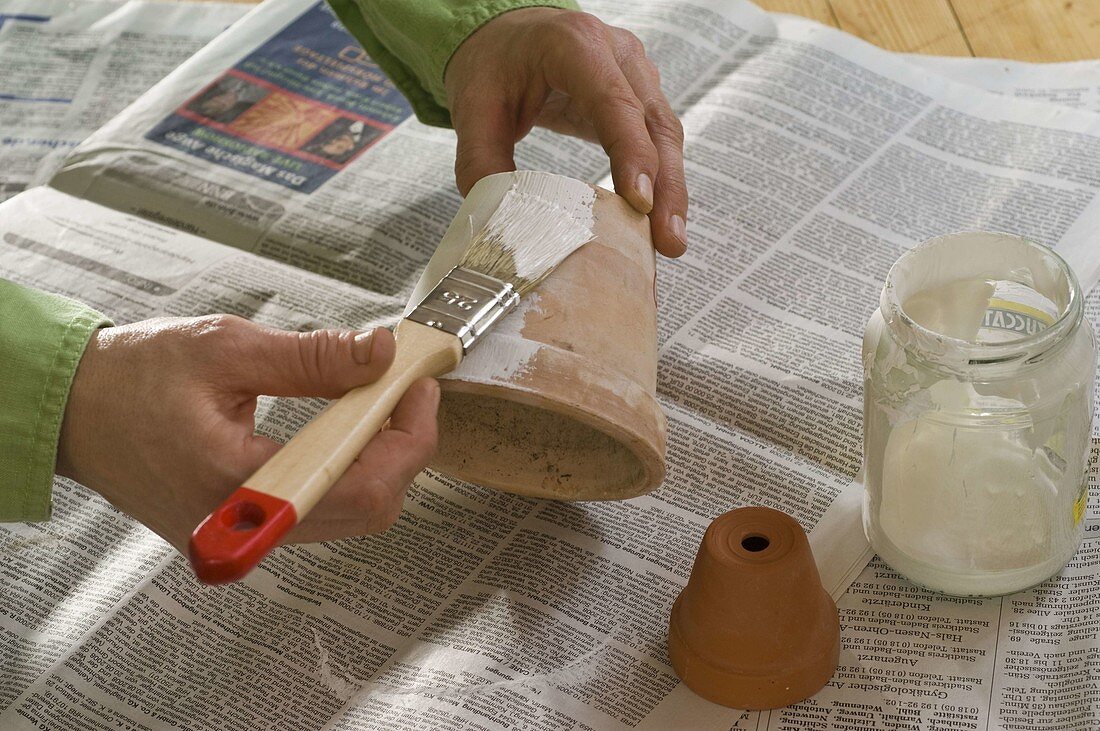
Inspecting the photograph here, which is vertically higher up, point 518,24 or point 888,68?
point 518,24

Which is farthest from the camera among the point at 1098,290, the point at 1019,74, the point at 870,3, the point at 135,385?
the point at 870,3

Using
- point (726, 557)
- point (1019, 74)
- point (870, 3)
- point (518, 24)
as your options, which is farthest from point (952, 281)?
point (870, 3)

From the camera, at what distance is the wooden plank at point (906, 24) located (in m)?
1.11

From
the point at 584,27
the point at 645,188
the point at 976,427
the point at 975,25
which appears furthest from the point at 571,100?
the point at 975,25

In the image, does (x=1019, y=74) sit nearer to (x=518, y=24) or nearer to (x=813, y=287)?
(x=813, y=287)

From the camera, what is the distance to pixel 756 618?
1.97 feet

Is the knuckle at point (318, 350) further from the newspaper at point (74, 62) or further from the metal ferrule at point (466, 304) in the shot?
the newspaper at point (74, 62)

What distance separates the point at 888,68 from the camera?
1.08 m

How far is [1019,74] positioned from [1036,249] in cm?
50

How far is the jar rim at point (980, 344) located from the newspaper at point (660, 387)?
164 millimetres

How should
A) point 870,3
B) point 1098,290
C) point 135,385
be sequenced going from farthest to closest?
1. point 870,3
2. point 1098,290
3. point 135,385

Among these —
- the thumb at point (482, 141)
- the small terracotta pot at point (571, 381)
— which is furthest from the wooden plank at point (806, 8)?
the small terracotta pot at point (571, 381)

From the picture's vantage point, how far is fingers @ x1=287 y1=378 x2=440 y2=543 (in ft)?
1.78

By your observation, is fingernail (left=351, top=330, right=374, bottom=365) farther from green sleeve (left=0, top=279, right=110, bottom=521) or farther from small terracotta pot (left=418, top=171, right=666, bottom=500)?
green sleeve (left=0, top=279, right=110, bottom=521)
